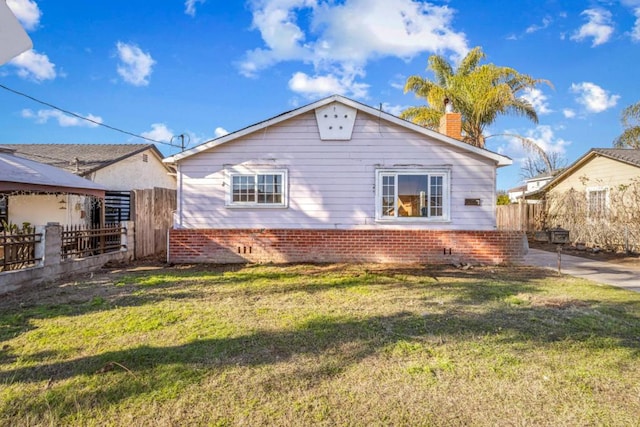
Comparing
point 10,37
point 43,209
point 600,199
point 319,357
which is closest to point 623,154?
point 600,199

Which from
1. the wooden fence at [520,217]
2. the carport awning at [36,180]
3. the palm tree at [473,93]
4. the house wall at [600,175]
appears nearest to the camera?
the carport awning at [36,180]

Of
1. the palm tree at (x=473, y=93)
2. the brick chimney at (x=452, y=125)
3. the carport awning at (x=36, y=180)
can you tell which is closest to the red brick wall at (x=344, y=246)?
the carport awning at (x=36, y=180)

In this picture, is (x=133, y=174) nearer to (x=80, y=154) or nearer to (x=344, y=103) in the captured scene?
(x=80, y=154)

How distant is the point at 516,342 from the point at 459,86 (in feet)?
64.4

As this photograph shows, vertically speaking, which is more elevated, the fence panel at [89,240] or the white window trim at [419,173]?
the white window trim at [419,173]

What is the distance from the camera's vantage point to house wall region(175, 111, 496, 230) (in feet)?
32.6

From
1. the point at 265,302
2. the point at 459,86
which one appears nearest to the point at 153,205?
the point at 265,302

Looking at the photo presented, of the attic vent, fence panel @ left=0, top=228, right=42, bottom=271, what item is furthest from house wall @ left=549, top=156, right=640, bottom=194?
fence panel @ left=0, top=228, right=42, bottom=271

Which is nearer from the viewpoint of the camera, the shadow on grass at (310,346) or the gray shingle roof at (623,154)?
the shadow on grass at (310,346)

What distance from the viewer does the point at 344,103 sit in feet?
32.7

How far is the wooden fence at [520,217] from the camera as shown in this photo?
1455cm

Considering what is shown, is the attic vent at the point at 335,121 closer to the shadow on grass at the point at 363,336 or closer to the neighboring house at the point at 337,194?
the neighboring house at the point at 337,194

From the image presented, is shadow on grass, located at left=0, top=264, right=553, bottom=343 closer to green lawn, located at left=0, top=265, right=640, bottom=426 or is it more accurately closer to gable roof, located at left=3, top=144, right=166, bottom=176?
green lawn, located at left=0, top=265, right=640, bottom=426

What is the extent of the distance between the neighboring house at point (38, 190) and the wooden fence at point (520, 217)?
13165mm
